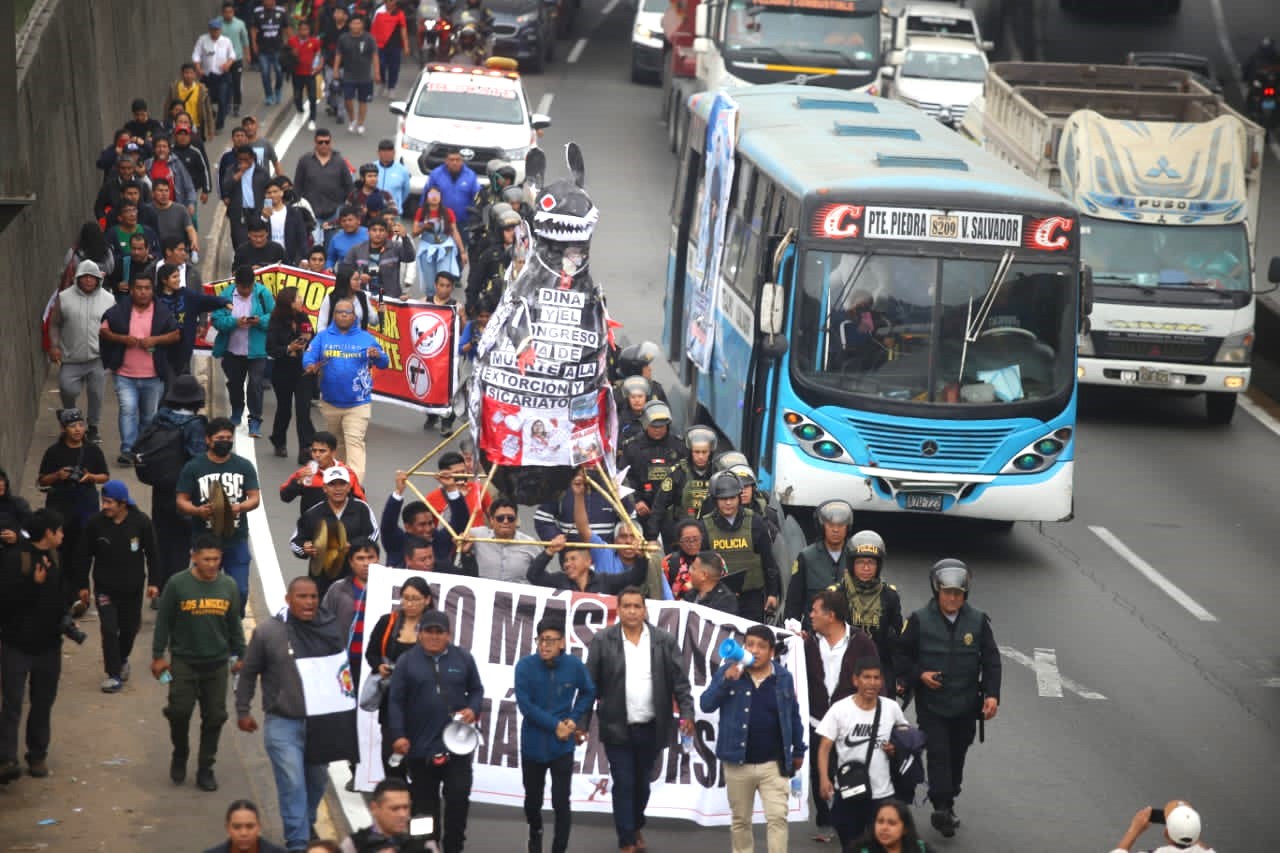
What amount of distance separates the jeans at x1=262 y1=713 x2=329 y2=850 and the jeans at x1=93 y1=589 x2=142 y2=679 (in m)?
2.40

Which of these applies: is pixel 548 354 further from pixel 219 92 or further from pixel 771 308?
pixel 219 92

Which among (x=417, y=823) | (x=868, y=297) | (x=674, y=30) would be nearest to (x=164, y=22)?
(x=674, y=30)

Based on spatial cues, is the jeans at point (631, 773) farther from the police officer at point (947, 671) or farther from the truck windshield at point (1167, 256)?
the truck windshield at point (1167, 256)

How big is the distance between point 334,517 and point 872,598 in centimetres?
346

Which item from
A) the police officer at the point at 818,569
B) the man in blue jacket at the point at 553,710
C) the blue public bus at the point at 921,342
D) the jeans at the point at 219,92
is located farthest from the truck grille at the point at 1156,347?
the jeans at the point at 219,92

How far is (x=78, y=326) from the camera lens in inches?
723

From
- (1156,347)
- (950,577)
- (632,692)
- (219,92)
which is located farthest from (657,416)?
(219,92)

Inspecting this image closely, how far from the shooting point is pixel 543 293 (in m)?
12.8

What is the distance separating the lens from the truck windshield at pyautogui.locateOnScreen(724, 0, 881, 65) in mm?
31922

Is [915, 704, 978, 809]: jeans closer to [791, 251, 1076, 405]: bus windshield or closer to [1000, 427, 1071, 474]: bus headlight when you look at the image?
[791, 251, 1076, 405]: bus windshield

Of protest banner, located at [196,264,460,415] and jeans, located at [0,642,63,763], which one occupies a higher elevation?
jeans, located at [0,642,63,763]

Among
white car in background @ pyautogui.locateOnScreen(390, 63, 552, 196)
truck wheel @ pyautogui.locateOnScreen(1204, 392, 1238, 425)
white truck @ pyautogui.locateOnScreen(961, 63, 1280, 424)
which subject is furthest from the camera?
white car in background @ pyautogui.locateOnScreen(390, 63, 552, 196)

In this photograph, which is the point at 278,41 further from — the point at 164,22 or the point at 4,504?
the point at 4,504

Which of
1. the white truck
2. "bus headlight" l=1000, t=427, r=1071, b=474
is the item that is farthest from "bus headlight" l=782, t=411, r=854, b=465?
the white truck
